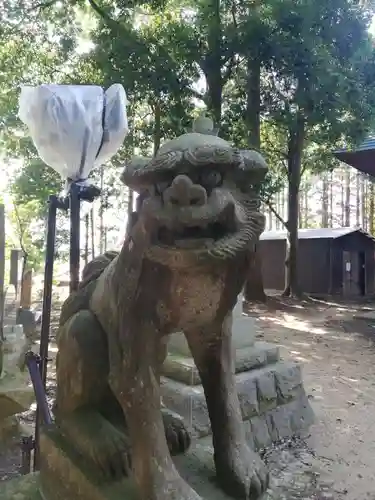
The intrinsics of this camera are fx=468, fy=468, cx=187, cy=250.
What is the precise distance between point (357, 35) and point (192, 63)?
2564mm

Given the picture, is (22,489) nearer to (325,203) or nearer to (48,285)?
(48,285)

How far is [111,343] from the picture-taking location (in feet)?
4.05

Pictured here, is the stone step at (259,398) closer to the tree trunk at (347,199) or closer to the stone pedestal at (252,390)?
the stone pedestal at (252,390)

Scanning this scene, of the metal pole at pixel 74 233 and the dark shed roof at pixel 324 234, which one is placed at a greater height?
the dark shed roof at pixel 324 234

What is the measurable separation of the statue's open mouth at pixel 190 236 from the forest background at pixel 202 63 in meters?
5.60

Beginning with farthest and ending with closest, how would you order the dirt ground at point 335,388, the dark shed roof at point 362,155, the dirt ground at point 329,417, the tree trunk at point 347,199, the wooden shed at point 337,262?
the tree trunk at point 347,199 < the wooden shed at point 337,262 < the dark shed roof at point 362,155 < the dirt ground at point 335,388 < the dirt ground at point 329,417

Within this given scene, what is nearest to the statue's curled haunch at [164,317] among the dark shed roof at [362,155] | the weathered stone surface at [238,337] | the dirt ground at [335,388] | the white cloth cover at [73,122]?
the white cloth cover at [73,122]

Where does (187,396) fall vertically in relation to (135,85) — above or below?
below

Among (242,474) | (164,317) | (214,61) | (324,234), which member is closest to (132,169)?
(164,317)

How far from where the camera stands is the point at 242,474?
4.11 ft

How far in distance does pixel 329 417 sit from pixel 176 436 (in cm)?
238

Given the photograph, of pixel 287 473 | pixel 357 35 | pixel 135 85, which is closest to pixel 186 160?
pixel 287 473

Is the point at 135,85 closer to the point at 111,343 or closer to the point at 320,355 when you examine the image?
the point at 320,355

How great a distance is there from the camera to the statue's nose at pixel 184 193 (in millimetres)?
1006
